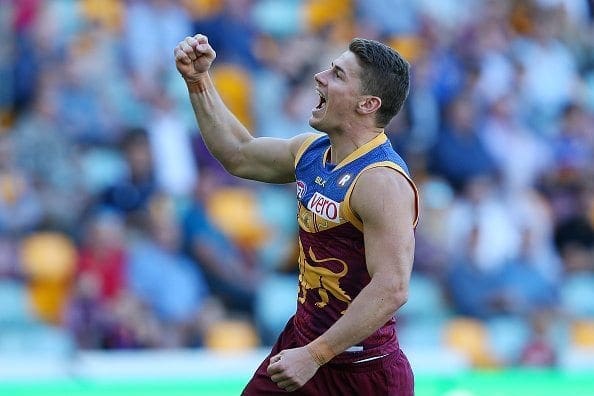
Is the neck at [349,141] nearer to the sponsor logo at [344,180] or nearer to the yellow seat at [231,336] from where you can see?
the sponsor logo at [344,180]

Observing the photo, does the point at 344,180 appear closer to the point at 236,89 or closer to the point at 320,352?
the point at 320,352

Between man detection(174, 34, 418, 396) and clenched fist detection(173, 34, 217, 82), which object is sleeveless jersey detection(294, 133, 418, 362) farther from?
clenched fist detection(173, 34, 217, 82)

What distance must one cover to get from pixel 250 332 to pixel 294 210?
120cm

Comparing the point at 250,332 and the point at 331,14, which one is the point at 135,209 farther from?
the point at 331,14

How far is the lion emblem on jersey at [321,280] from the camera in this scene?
16.2 ft

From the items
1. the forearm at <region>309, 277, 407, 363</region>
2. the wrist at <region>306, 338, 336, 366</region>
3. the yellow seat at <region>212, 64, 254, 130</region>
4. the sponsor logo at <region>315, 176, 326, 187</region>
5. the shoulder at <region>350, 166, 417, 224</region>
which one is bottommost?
the wrist at <region>306, 338, 336, 366</region>

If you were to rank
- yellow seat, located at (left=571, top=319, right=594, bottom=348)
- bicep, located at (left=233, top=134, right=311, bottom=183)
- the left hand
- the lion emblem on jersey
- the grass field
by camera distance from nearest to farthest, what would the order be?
the left hand → the lion emblem on jersey → bicep, located at (left=233, top=134, right=311, bottom=183) → the grass field → yellow seat, located at (left=571, top=319, right=594, bottom=348)

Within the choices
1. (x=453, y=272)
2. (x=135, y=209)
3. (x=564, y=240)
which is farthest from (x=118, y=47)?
(x=564, y=240)

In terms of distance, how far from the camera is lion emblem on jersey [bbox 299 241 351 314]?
4.95 m

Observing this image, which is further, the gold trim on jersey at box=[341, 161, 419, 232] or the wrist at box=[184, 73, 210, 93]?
the wrist at box=[184, 73, 210, 93]

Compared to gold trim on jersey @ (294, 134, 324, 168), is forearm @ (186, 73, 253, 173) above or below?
above

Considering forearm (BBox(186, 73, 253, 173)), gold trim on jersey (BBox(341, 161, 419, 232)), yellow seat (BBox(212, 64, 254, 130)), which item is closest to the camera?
gold trim on jersey (BBox(341, 161, 419, 232))

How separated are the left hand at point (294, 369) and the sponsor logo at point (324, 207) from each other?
1.78 feet

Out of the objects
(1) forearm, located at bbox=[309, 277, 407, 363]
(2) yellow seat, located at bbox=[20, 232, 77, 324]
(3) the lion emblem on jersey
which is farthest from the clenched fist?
(2) yellow seat, located at bbox=[20, 232, 77, 324]
